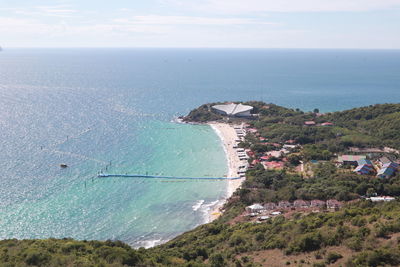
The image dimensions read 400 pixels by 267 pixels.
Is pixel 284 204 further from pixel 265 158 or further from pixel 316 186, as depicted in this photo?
pixel 265 158

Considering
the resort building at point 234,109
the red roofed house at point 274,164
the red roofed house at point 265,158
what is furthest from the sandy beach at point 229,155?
the resort building at point 234,109

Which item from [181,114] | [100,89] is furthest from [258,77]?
[181,114]

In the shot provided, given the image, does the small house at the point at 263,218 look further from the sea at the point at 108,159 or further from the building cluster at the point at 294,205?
the sea at the point at 108,159

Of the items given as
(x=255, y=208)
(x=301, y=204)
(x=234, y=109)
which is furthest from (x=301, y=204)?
(x=234, y=109)

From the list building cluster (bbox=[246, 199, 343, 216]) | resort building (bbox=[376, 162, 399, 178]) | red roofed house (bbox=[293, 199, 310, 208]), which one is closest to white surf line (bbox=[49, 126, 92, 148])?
building cluster (bbox=[246, 199, 343, 216])

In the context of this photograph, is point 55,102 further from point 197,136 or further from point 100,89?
point 197,136

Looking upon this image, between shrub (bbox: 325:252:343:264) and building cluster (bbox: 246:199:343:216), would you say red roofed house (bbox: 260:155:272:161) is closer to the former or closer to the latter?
building cluster (bbox: 246:199:343:216)
